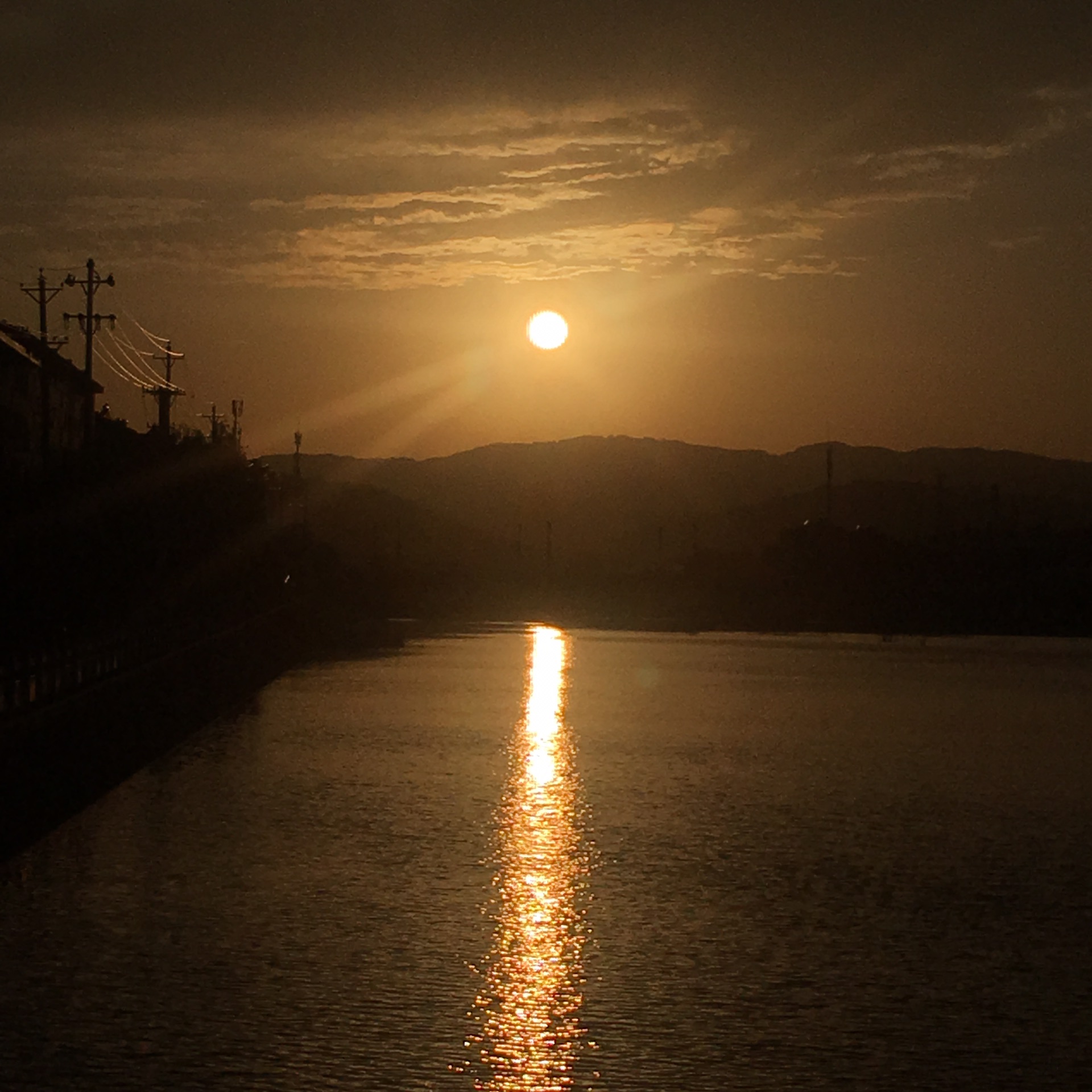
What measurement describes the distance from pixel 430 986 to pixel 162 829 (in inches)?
329

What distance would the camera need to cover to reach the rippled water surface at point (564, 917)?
1129 centimetres

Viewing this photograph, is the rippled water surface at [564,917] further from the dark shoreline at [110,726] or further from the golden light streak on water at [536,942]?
the dark shoreline at [110,726]

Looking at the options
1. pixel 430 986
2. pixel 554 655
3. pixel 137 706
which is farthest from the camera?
pixel 554 655

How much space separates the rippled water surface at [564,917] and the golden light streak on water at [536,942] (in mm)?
39

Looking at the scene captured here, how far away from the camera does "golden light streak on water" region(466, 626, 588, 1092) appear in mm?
11117

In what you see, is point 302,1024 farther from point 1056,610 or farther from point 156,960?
point 1056,610

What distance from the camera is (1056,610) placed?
310 ft

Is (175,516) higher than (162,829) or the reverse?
higher

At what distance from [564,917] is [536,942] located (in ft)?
3.51

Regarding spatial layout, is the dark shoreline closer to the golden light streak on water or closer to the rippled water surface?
the rippled water surface

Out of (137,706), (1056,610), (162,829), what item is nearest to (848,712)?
(137,706)

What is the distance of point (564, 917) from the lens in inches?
616

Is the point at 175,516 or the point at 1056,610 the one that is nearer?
the point at 175,516

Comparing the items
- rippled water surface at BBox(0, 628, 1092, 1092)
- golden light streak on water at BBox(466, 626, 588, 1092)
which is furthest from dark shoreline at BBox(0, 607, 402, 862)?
golden light streak on water at BBox(466, 626, 588, 1092)
